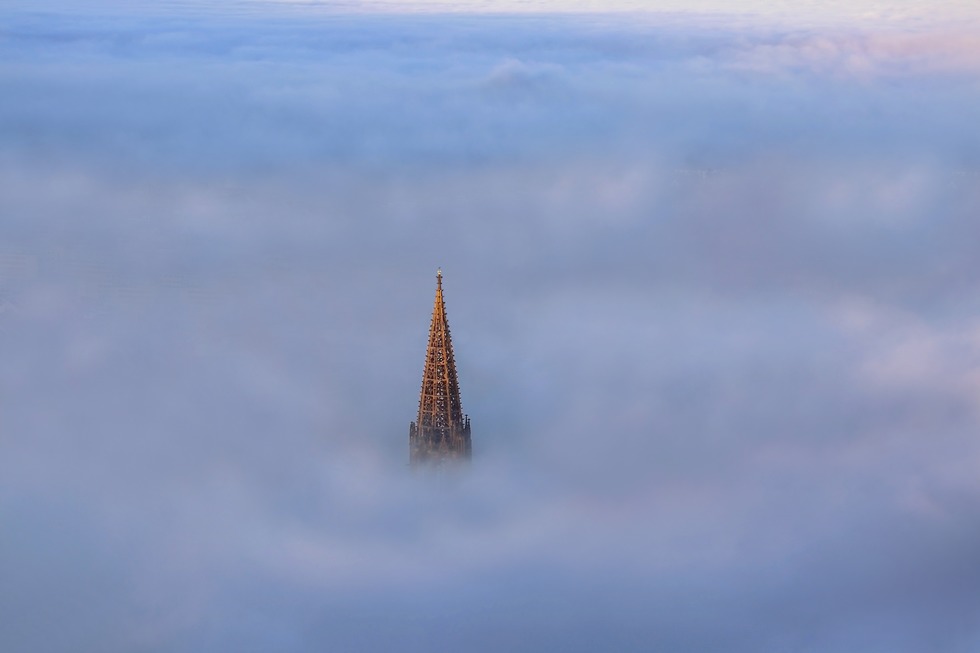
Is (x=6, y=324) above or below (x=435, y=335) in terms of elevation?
above

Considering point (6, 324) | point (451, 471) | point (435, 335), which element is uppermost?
point (6, 324)

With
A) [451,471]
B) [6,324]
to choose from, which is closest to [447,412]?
[451,471]

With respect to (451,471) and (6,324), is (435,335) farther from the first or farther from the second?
(6,324)

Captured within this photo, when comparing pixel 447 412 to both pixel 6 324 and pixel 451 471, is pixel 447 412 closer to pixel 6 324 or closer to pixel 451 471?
pixel 451 471

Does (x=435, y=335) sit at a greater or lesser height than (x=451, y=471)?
greater

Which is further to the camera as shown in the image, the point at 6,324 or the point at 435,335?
the point at 6,324

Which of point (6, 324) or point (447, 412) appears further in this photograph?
point (6, 324)
